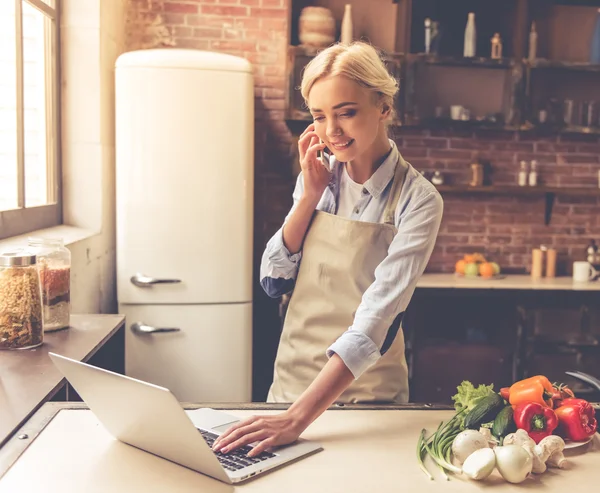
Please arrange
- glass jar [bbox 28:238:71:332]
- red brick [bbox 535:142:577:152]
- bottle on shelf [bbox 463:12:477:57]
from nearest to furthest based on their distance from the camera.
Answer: glass jar [bbox 28:238:71:332] < bottle on shelf [bbox 463:12:477:57] < red brick [bbox 535:142:577:152]

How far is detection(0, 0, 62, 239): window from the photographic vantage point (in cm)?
262

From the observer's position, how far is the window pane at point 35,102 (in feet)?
9.57

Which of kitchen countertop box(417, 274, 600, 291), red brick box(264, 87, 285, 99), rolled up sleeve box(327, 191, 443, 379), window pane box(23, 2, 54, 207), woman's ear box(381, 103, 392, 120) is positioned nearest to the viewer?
rolled up sleeve box(327, 191, 443, 379)

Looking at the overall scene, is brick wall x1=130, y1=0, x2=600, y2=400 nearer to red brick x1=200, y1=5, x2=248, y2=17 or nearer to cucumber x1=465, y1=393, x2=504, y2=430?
red brick x1=200, y1=5, x2=248, y2=17

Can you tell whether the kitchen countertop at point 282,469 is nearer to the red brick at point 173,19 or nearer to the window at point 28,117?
the window at point 28,117

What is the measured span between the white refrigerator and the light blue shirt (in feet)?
4.88

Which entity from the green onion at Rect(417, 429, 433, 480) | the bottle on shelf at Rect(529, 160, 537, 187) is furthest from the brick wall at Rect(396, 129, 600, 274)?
the green onion at Rect(417, 429, 433, 480)

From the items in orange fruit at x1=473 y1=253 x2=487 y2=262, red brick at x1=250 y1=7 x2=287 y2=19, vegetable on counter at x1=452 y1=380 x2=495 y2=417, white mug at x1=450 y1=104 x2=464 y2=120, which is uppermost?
red brick at x1=250 y1=7 x2=287 y2=19

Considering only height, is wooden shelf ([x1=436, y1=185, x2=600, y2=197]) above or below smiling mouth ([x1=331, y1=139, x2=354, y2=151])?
below

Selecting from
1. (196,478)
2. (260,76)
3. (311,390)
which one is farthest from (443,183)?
(196,478)

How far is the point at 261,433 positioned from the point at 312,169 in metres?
0.75

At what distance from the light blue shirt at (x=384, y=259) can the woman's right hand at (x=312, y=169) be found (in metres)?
0.05

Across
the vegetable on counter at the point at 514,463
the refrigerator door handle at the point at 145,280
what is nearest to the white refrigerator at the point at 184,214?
the refrigerator door handle at the point at 145,280

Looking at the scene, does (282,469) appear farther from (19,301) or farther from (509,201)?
(509,201)
